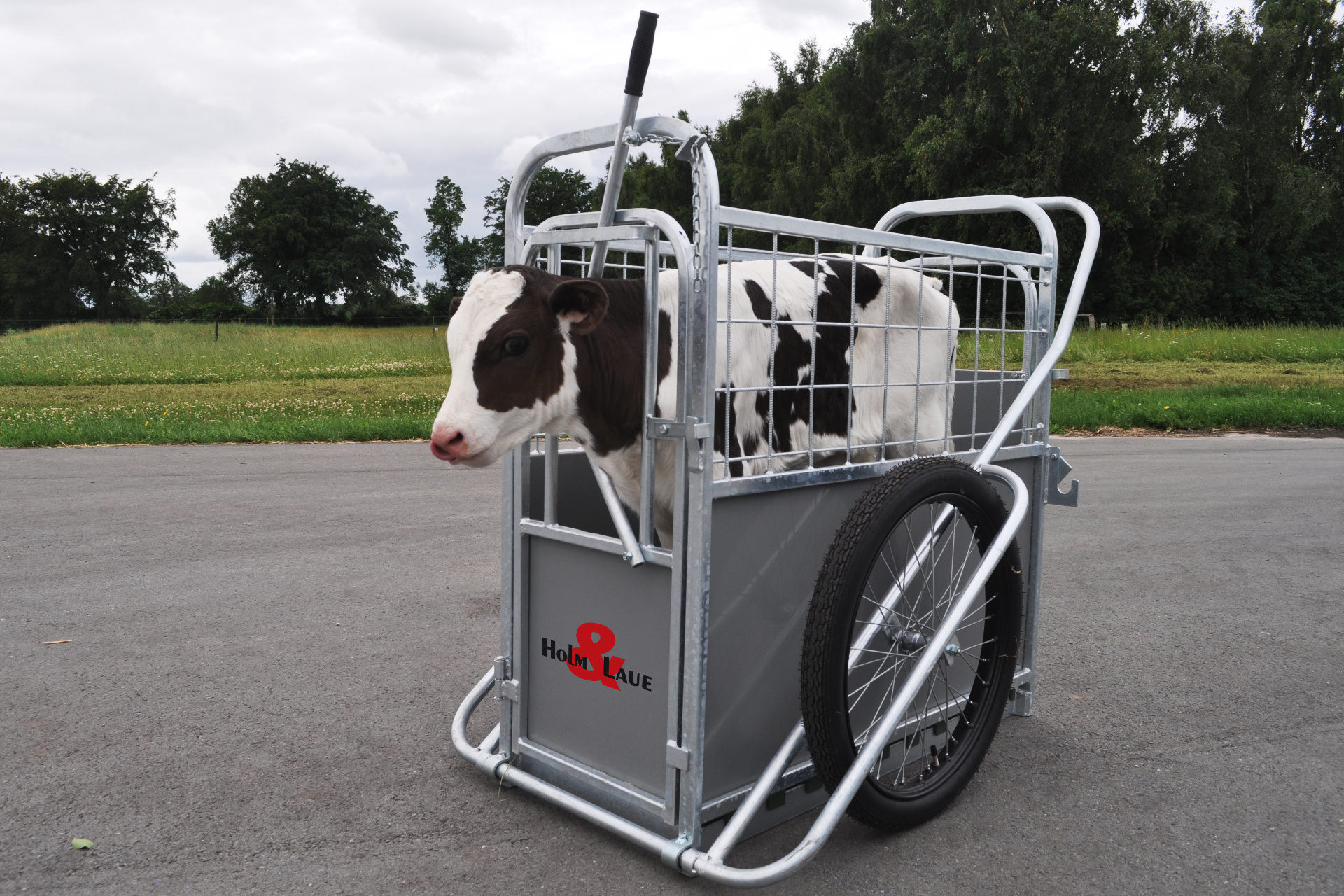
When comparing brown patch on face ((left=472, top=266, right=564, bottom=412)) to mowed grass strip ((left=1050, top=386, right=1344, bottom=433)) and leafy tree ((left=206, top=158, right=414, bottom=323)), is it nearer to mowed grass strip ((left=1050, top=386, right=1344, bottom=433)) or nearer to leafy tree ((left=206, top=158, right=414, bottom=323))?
mowed grass strip ((left=1050, top=386, right=1344, bottom=433))

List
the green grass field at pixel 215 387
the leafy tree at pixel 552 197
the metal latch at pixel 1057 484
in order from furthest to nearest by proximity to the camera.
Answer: the leafy tree at pixel 552 197 → the green grass field at pixel 215 387 → the metal latch at pixel 1057 484

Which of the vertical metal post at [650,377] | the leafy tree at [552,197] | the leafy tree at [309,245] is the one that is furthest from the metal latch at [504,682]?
the leafy tree at [309,245]

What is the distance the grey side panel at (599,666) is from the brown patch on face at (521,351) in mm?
528

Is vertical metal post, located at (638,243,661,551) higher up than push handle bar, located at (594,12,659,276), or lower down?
lower down

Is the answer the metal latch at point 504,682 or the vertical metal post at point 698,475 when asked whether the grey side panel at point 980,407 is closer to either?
the vertical metal post at point 698,475

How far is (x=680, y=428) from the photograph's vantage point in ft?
7.89

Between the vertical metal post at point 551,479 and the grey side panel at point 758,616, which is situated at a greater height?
the vertical metal post at point 551,479

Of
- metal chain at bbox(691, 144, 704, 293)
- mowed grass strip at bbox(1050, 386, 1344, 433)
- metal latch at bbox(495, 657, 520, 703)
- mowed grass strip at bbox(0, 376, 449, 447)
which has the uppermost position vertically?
metal chain at bbox(691, 144, 704, 293)

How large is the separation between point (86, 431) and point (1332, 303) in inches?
1712

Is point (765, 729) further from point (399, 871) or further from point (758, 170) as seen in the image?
point (758, 170)

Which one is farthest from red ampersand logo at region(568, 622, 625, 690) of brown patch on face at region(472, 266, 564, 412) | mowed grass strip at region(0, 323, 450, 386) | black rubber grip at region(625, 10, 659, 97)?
mowed grass strip at region(0, 323, 450, 386)

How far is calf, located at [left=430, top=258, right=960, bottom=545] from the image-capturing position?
8.31ft

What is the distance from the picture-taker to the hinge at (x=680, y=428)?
7.75 ft

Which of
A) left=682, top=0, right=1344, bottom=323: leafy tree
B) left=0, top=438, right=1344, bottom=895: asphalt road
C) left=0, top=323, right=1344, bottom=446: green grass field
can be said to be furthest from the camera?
left=682, top=0, right=1344, bottom=323: leafy tree
